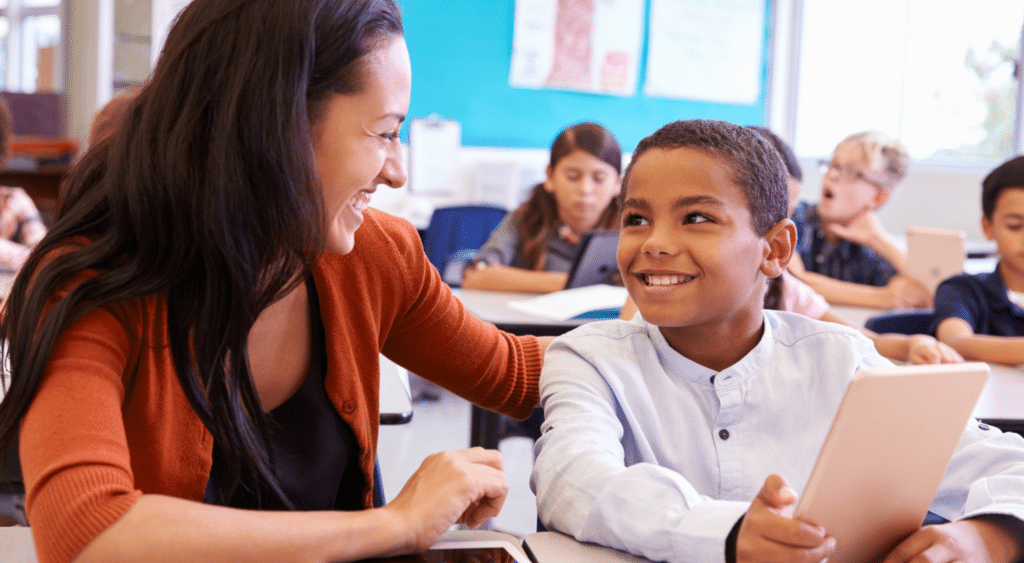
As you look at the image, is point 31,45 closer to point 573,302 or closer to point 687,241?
point 573,302

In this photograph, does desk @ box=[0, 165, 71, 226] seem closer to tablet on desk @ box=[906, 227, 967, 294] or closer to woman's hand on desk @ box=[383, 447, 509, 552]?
tablet on desk @ box=[906, 227, 967, 294]

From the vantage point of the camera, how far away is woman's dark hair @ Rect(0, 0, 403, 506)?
772 millimetres

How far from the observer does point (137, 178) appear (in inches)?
30.8

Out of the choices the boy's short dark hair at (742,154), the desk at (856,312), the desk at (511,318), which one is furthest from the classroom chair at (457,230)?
the boy's short dark hair at (742,154)

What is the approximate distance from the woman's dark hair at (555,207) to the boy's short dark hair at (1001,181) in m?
1.20

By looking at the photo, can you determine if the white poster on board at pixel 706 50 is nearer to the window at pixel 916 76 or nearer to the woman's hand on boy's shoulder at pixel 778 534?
the window at pixel 916 76

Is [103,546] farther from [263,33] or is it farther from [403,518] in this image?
[263,33]

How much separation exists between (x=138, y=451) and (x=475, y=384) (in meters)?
0.48

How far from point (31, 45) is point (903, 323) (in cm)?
648

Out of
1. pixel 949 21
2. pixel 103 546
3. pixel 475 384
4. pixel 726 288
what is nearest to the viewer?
pixel 103 546

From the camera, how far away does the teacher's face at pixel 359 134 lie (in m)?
0.86

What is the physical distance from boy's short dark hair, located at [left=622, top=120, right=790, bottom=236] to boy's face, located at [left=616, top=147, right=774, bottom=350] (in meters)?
0.01

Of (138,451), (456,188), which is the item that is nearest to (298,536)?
(138,451)

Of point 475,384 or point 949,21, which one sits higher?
point 949,21
